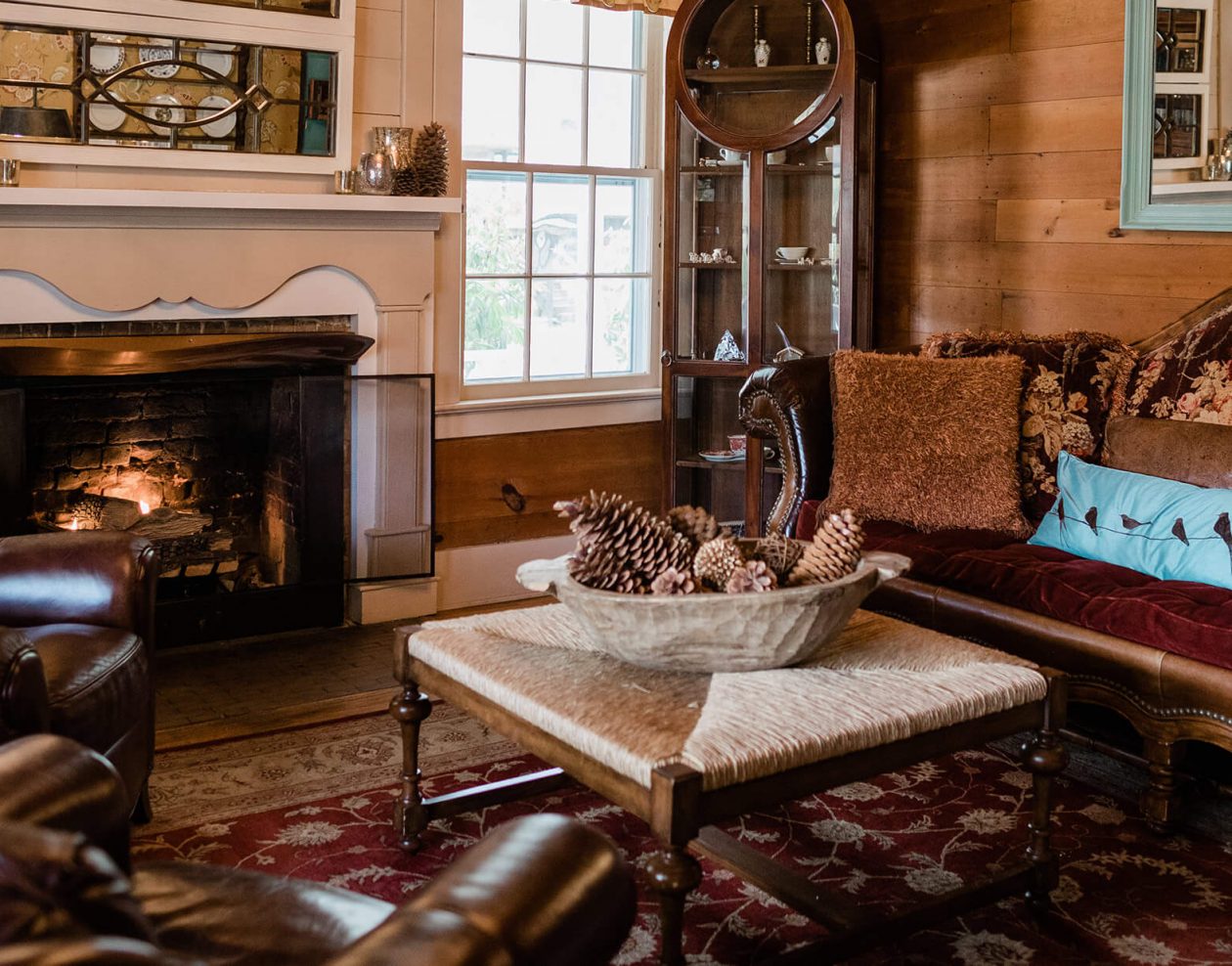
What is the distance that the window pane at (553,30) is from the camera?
4.50m

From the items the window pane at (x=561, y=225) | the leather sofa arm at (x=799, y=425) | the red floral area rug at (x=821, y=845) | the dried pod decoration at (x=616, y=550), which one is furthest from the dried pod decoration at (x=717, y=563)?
the window pane at (x=561, y=225)

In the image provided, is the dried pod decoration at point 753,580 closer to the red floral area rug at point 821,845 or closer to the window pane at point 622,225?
the red floral area rug at point 821,845

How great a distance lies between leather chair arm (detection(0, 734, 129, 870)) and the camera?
1.16 metres

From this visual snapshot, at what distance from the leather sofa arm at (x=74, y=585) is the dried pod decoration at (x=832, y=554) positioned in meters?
1.25

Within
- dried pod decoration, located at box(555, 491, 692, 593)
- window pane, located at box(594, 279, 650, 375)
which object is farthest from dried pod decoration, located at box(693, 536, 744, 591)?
window pane, located at box(594, 279, 650, 375)

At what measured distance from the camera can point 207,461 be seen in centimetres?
394

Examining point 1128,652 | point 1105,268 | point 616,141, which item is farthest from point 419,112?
point 1128,652

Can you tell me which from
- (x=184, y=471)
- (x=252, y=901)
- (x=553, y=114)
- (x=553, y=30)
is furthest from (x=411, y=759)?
(x=553, y=30)

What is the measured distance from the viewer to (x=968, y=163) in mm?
4312

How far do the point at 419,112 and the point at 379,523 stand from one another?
132 centimetres

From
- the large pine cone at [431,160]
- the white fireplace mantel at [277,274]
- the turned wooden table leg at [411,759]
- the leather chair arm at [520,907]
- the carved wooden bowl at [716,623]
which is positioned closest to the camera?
the leather chair arm at [520,907]

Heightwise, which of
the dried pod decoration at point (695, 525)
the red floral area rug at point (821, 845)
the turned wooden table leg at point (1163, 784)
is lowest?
the red floral area rug at point (821, 845)

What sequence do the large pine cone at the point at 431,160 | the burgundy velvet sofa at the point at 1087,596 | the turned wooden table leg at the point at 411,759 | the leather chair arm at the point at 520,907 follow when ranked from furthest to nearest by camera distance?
the large pine cone at the point at 431,160 → the burgundy velvet sofa at the point at 1087,596 → the turned wooden table leg at the point at 411,759 → the leather chair arm at the point at 520,907

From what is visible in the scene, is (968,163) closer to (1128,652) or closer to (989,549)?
(989,549)
